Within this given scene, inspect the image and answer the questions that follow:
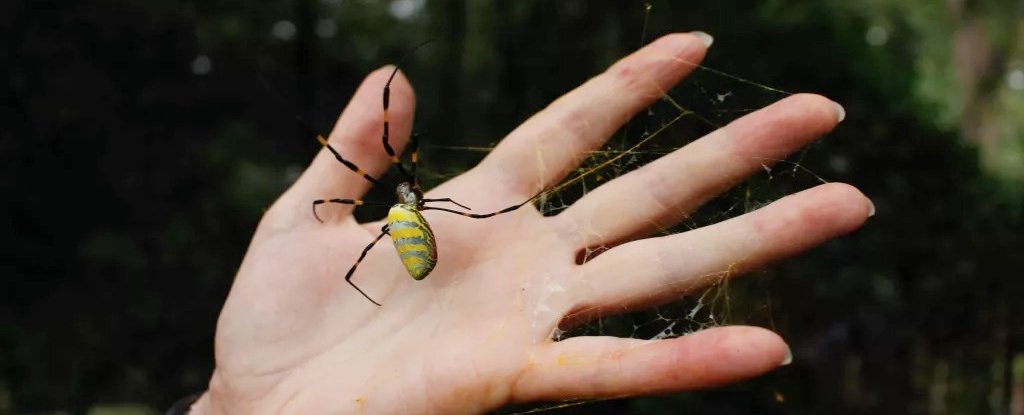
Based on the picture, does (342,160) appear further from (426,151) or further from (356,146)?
(426,151)

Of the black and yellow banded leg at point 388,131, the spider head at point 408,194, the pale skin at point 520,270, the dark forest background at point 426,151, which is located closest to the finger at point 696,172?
the pale skin at point 520,270

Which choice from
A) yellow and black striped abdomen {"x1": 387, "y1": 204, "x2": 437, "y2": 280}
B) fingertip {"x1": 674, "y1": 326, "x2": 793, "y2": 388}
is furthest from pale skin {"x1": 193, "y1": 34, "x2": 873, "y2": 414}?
yellow and black striped abdomen {"x1": 387, "y1": 204, "x2": 437, "y2": 280}

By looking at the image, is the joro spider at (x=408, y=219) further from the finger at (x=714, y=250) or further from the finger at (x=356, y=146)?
the finger at (x=714, y=250)

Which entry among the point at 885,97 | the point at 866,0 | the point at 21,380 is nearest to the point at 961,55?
the point at 866,0

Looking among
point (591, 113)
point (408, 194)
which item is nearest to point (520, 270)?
point (591, 113)

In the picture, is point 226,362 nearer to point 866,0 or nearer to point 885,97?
point 885,97
